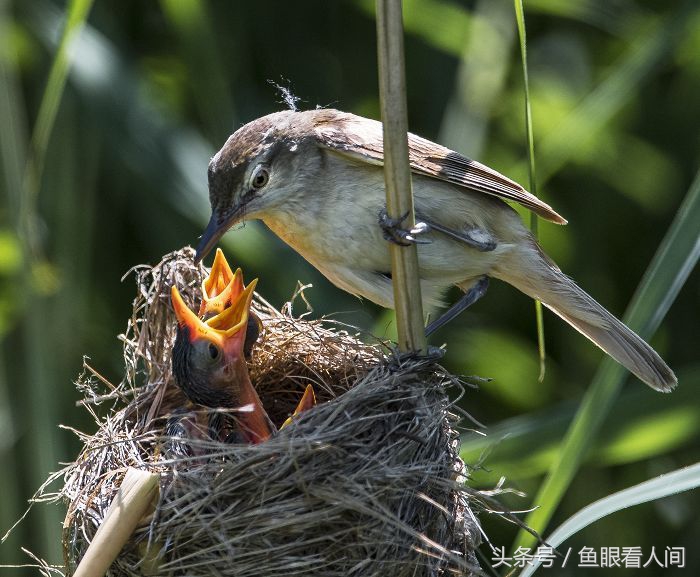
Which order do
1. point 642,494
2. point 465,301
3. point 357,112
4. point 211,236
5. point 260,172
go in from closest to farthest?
point 642,494, point 211,236, point 260,172, point 465,301, point 357,112

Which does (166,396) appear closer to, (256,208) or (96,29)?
(256,208)

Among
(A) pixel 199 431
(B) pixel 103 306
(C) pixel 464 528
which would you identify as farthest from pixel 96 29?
(C) pixel 464 528

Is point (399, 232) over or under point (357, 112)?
under

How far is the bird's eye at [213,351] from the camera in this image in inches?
132

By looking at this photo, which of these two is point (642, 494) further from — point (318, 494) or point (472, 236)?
point (472, 236)

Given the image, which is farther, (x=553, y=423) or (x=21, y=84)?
(x=21, y=84)

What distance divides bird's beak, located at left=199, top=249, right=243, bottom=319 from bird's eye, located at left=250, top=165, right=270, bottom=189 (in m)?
0.33

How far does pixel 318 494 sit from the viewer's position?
2.67 meters

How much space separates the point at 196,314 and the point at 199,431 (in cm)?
52

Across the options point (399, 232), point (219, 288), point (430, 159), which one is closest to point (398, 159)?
point (399, 232)

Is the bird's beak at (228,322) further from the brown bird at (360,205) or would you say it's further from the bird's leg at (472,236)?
the bird's leg at (472,236)

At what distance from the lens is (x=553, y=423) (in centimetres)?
367

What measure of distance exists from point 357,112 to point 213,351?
1621mm

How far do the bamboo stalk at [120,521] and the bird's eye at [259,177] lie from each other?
3.14ft
